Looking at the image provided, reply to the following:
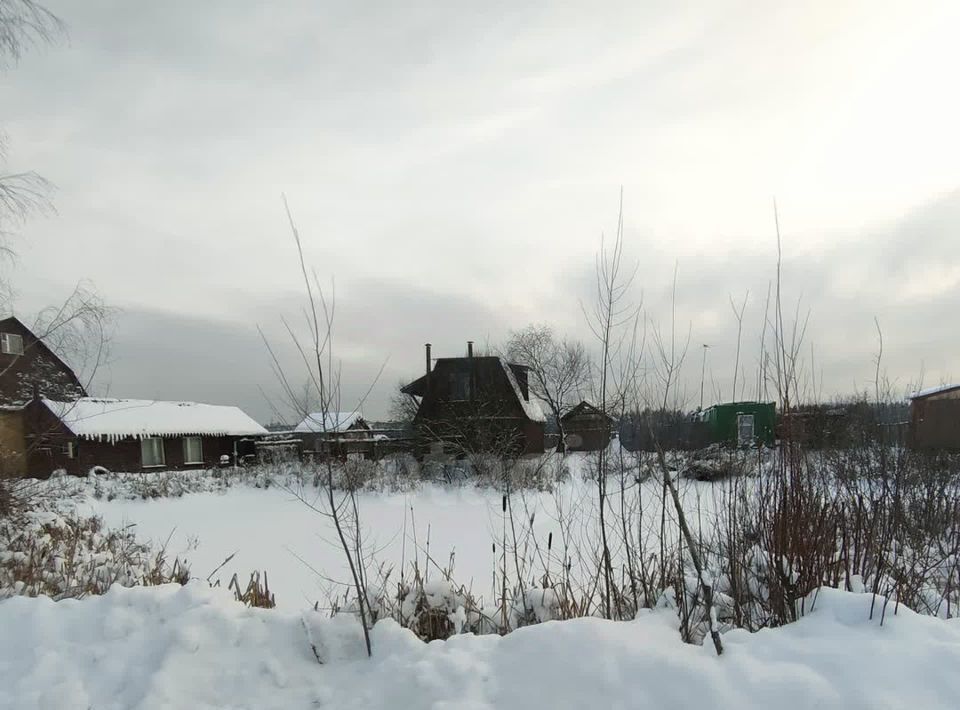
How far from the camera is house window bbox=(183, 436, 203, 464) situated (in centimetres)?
2466

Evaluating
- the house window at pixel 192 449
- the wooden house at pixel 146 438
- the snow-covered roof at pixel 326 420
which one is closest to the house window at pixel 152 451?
the wooden house at pixel 146 438

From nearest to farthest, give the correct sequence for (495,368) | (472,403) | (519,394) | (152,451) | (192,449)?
(472,403) < (495,368) < (519,394) < (152,451) < (192,449)

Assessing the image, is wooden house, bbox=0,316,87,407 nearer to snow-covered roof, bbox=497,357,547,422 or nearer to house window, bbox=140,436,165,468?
house window, bbox=140,436,165,468

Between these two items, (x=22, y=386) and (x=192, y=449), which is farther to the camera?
(x=192, y=449)

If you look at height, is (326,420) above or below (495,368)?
below

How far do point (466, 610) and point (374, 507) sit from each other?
32.8 feet

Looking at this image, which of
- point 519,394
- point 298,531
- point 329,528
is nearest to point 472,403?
point 519,394

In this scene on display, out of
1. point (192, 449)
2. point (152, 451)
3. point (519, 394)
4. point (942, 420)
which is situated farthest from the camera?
point (192, 449)

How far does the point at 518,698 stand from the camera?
243cm

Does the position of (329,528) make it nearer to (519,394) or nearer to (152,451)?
(519,394)

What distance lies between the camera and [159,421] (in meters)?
23.8

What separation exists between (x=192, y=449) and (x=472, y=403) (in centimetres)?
1314

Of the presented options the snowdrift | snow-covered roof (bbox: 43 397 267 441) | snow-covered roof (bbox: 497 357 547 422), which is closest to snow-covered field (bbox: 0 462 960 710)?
the snowdrift

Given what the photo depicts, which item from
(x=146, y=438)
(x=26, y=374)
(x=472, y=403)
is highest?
(x=26, y=374)
